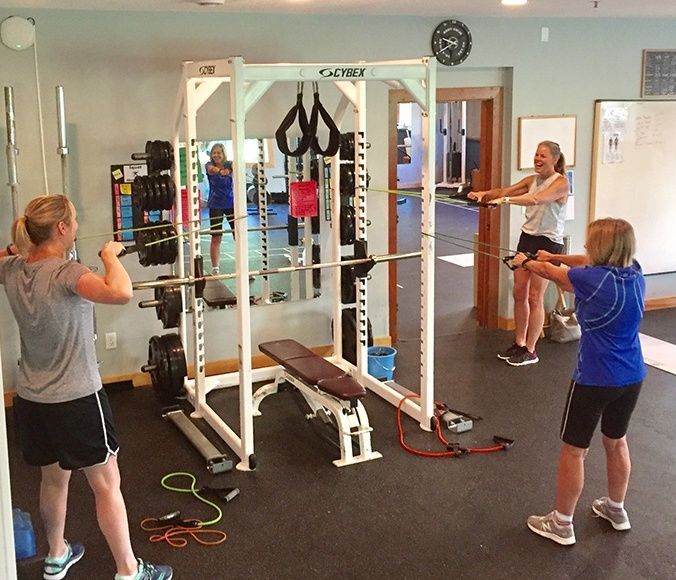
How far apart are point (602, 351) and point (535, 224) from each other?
7.88ft

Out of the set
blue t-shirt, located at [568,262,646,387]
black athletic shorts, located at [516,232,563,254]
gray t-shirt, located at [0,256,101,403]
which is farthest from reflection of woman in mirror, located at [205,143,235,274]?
blue t-shirt, located at [568,262,646,387]

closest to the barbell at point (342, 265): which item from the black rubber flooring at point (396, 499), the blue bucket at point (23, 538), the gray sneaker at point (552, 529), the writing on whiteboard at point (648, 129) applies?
the black rubber flooring at point (396, 499)

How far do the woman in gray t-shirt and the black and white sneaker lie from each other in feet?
10.3

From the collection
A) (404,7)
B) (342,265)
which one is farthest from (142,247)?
(404,7)

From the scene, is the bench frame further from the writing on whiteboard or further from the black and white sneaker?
the writing on whiteboard

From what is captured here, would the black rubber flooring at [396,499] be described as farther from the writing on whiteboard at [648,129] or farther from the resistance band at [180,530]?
the writing on whiteboard at [648,129]

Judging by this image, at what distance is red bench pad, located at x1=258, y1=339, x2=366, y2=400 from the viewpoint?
3.67m

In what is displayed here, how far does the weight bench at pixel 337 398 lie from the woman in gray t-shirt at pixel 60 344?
1.31 m

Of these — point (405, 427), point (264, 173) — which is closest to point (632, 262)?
point (405, 427)

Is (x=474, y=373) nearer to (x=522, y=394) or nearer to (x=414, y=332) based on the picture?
(x=522, y=394)

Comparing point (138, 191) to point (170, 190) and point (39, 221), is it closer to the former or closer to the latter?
point (170, 190)

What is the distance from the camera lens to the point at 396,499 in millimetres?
3430

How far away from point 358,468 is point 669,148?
387 cm

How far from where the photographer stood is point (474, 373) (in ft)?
16.5
